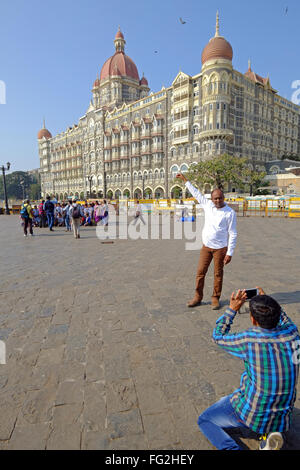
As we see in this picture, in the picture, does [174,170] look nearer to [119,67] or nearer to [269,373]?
[119,67]

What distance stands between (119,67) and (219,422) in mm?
71862

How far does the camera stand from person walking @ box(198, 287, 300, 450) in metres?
1.45

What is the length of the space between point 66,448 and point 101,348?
1157 millimetres

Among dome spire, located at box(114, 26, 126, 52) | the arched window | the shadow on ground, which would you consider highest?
dome spire, located at box(114, 26, 126, 52)

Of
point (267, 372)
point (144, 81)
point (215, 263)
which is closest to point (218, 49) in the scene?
point (144, 81)

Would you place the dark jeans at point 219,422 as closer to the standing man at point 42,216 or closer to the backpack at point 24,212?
the backpack at point 24,212

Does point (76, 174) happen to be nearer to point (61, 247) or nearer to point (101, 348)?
point (61, 247)

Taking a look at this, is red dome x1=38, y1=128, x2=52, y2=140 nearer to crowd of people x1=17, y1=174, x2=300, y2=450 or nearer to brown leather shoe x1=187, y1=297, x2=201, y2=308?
brown leather shoe x1=187, y1=297, x2=201, y2=308

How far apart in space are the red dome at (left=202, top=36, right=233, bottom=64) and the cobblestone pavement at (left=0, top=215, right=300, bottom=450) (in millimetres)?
41618

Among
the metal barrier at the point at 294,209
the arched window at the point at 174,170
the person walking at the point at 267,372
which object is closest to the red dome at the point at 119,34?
the arched window at the point at 174,170

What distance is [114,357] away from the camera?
2.66 m

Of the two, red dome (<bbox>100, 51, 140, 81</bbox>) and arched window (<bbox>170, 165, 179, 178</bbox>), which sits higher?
red dome (<bbox>100, 51, 140, 81</bbox>)

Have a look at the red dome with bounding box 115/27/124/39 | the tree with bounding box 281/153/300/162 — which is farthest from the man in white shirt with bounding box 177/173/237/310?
the red dome with bounding box 115/27/124/39

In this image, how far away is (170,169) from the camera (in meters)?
47.1
